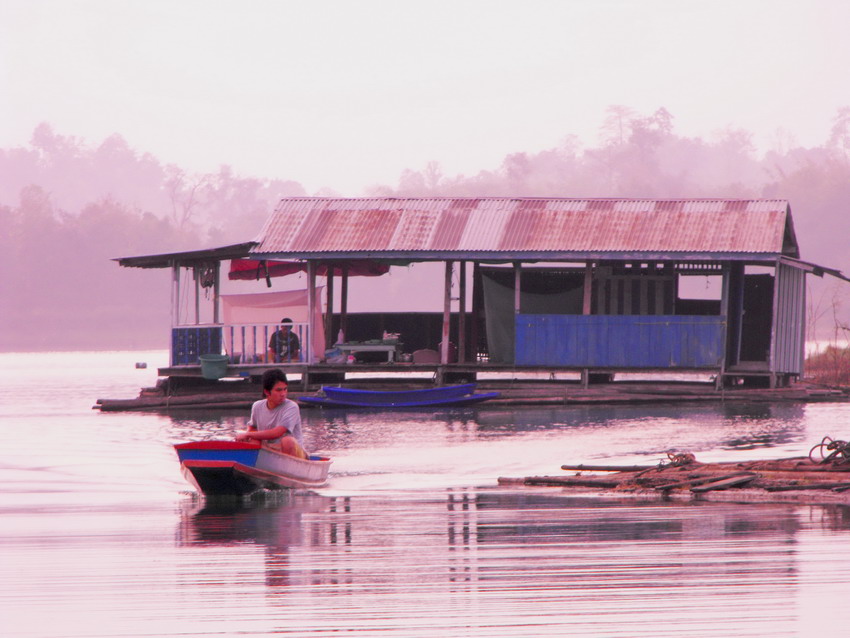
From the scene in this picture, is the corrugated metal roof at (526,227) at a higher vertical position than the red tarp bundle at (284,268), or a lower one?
higher

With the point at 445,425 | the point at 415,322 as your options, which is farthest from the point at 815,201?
the point at 445,425

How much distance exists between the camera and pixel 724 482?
12617 millimetres

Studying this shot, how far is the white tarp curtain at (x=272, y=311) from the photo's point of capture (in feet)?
92.1

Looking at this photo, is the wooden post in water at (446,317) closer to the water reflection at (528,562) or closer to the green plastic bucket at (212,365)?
the green plastic bucket at (212,365)

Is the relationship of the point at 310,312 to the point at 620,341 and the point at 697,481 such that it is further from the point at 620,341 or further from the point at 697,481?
the point at 697,481

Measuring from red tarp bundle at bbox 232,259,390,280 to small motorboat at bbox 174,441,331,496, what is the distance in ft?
49.4

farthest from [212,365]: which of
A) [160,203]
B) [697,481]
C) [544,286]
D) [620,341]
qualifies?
[160,203]

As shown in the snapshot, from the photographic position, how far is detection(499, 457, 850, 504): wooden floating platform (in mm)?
12227

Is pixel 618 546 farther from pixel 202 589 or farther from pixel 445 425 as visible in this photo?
pixel 445 425

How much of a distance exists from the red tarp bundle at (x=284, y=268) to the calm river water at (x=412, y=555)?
10494 millimetres

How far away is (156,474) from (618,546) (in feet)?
29.1

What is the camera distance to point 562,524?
35.7ft

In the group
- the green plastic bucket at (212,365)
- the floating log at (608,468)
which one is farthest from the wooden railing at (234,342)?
the floating log at (608,468)

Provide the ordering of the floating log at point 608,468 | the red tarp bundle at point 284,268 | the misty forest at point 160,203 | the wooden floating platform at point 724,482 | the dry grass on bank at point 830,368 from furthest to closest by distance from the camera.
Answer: the misty forest at point 160,203 → the dry grass on bank at point 830,368 → the red tarp bundle at point 284,268 → the floating log at point 608,468 → the wooden floating platform at point 724,482
